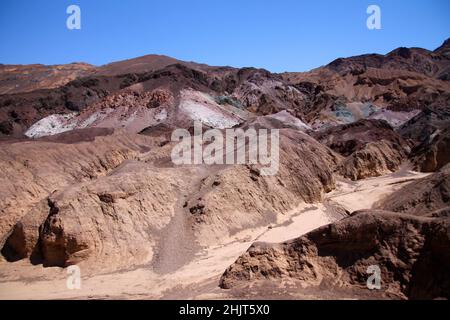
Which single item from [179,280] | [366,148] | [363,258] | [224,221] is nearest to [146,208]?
[224,221]

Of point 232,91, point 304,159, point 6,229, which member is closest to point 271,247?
point 304,159

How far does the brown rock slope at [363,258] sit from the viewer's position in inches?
322

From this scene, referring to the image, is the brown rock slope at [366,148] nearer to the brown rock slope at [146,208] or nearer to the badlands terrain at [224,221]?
the badlands terrain at [224,221]

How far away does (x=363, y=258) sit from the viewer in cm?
918

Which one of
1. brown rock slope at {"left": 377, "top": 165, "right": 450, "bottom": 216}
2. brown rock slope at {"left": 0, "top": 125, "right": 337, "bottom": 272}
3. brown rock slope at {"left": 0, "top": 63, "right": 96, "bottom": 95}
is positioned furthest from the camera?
brown rock slope at {"left": 0, "top": 63, "right": 96, "bottom": 95}

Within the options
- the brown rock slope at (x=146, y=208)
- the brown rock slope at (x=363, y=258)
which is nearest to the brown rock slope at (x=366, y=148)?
the brown rock slope at (x=146, y=208)

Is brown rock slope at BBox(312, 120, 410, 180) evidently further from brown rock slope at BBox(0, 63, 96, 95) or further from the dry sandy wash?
brown rock slope at BBox(0, 63, 96, 95)

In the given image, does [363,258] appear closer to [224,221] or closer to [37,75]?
[224,221]

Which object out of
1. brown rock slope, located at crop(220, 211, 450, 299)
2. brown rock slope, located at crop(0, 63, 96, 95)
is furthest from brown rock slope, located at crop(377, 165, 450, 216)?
brown rock slope, located at crop(0, 63, 96, 95)

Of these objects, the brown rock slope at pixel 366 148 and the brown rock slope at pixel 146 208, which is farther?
the brown rock slope at pixel 366 148

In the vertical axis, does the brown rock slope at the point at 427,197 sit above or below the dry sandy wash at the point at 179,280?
above

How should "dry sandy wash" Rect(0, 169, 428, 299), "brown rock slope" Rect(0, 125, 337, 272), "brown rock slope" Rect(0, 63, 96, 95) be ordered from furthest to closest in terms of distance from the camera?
"brown rock slope" Rect(0, 63, 96, 95), "brown rock slope" Rect(0, 125, 337, 272), "dry sandy wash" Rect(0, 169, 428, 299)

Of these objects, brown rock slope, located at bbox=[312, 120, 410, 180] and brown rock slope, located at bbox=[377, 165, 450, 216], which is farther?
brown rock slope, located at bbox=[312, 120, 410, 180]

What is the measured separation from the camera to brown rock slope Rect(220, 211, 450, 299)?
26.8ft
